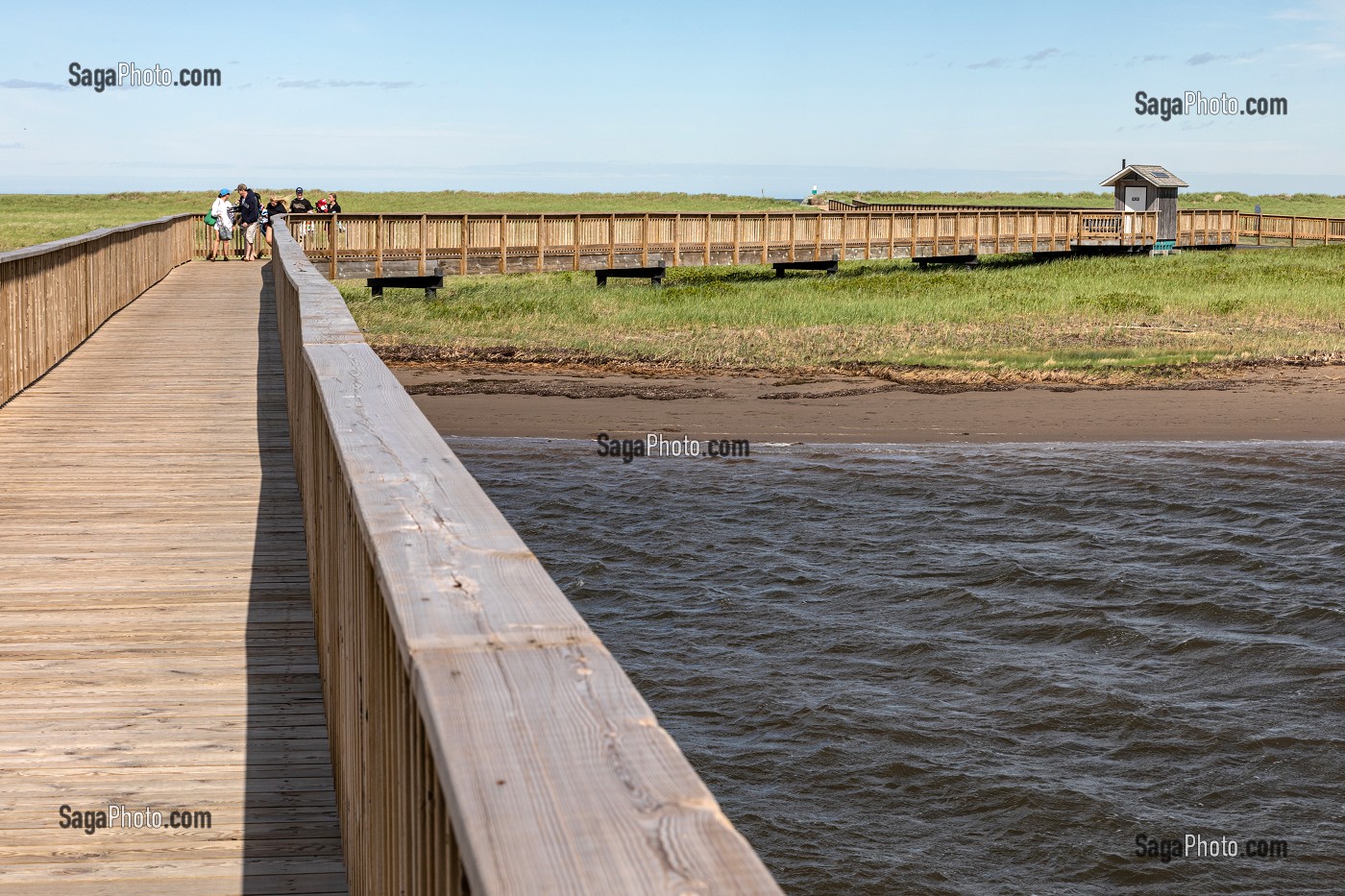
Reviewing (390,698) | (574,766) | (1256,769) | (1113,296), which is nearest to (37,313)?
(1256,769)

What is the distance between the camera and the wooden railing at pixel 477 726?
59.7 inches

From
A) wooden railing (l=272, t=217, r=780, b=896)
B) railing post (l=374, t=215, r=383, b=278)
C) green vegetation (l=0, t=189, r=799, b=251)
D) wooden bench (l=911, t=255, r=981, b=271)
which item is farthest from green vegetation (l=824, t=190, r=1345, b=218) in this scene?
wooden railing (l=272, t=217, r=780, b=896)

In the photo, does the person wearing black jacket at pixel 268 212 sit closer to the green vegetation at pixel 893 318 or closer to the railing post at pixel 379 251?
the green vegetation at pixel 893 318

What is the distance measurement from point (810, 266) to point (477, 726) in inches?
1824

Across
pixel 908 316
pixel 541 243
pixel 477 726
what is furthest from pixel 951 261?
pixel 477 726

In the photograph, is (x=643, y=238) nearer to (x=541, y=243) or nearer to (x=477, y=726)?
(x=541, y=243)

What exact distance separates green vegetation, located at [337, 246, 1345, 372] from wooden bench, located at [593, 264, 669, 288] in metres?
0.42

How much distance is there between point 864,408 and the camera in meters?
22.4

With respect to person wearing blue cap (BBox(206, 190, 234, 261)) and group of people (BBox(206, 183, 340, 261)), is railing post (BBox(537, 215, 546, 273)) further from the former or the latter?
person wearing blue cap (BBox(206, 190, 234, 261))

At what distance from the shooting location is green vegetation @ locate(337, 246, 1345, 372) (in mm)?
27750

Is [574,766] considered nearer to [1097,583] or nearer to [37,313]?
[1097,583]

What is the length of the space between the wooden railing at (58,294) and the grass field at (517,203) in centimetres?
5542

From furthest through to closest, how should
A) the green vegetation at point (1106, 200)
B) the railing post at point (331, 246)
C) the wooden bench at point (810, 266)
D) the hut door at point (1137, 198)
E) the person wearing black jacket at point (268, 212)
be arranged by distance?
the green vegetation at point (1106, 200), the hut door at point (1137, 198), the wooden bench at point (810, 266), the person wearing black jacket at point (268, 212), the railing post at point (331, 246)

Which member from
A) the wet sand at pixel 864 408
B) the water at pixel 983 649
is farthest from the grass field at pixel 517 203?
the water at pixel 983 649
